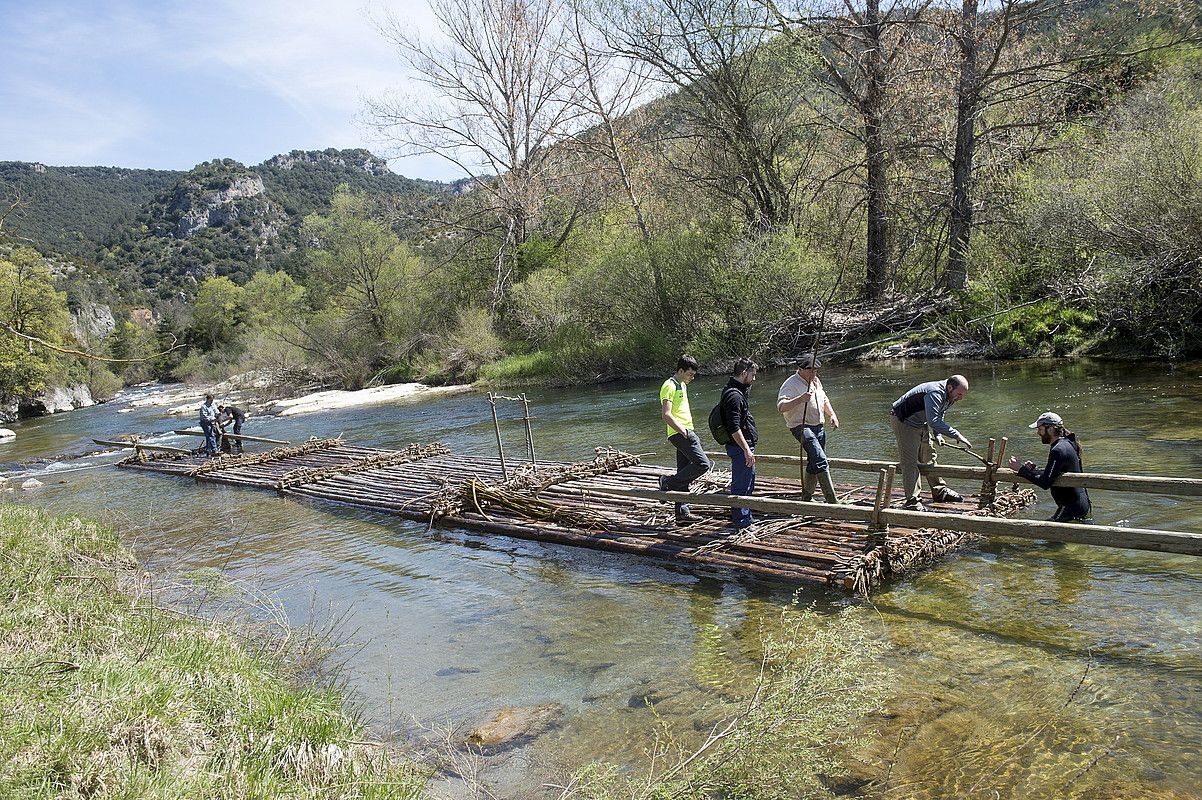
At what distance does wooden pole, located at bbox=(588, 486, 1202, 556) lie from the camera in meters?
5.64

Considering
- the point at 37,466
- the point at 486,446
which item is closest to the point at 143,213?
the point at 37,466

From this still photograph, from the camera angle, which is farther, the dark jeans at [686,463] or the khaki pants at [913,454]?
the dark jeans at [686,463]

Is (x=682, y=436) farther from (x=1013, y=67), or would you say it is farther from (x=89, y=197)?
(x=89, y=197)

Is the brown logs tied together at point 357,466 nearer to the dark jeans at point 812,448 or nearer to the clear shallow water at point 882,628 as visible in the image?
the clear shallow water at point 882,628

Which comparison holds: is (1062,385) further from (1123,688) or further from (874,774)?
(874,774)

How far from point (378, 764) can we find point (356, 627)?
3.54 m

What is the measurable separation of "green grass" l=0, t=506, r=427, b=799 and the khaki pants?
610 centimetres

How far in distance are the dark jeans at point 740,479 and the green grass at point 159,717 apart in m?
4.61

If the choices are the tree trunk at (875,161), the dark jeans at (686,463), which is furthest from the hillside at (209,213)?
the dark jeans at (686,463)

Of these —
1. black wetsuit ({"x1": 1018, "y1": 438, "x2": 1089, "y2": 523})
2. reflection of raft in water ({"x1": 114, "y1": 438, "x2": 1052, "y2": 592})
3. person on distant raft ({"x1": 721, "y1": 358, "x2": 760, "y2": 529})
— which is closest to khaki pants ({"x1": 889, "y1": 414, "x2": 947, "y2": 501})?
reflection of raft in water ({"x1": 114, "y1": 438, "x2": 1052, "y2": 592})

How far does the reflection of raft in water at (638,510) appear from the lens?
7.43 metres

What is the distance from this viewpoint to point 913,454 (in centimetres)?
863

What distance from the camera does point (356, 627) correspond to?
800cm

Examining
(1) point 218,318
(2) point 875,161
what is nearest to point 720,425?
(2) point 875,161
